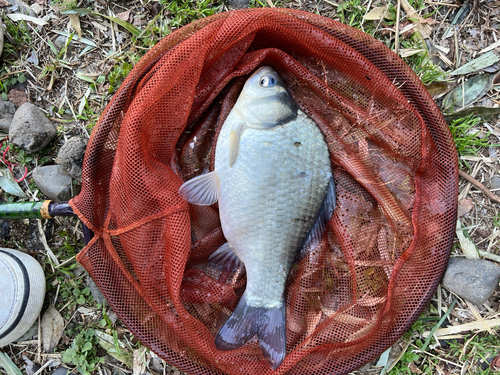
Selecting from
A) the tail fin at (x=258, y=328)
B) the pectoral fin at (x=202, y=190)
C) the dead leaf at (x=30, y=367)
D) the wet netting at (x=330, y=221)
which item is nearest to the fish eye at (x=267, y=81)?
the wet netting at (x=330, y=221)

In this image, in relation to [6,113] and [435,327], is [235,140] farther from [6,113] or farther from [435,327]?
[435,327]

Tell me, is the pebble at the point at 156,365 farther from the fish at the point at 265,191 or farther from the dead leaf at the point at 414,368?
the dead leaf at the point at 414,368

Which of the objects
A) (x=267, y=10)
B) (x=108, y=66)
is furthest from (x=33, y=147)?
(x=267, y=10)

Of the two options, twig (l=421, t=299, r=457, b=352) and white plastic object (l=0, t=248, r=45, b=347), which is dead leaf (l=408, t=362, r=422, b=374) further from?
white plastic object (l=0, t=248, r=45, b=347)

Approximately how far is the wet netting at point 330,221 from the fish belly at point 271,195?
0.56 feet

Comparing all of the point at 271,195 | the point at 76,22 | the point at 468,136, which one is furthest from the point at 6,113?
the point at 468,136

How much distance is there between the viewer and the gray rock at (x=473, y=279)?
218 cm

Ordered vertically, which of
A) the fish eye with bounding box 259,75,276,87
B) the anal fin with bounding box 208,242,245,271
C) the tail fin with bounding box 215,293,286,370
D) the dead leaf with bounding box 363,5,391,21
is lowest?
A: the tail fin with bounding box 215,293,286,370

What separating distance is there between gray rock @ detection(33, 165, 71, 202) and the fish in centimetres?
80

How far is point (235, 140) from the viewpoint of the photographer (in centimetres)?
194

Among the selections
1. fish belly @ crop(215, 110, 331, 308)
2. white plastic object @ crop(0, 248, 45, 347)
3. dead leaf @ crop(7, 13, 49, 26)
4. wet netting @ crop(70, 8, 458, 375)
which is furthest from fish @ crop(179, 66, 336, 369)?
dead leaf @ crop(7, 13, 49, 26)

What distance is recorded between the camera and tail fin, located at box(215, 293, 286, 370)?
1.98m

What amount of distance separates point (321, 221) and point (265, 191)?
16.2 inches

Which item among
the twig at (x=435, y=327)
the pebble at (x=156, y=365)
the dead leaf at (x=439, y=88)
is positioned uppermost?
the dead leaf at (x=439, y=88)
